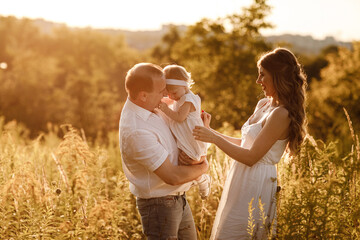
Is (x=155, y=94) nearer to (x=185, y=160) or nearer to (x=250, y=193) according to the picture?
(x=185, y=160)

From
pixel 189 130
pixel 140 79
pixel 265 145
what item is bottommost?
pixel 265 145

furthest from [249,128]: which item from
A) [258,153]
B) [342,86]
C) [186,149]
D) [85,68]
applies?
[85,68]

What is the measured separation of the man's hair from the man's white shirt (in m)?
0.11

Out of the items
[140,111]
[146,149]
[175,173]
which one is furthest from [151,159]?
[140,111]

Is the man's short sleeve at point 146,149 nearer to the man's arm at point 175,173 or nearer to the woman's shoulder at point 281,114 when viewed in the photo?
the man's arm at point 175,173

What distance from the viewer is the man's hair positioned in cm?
340

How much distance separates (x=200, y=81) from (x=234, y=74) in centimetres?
184

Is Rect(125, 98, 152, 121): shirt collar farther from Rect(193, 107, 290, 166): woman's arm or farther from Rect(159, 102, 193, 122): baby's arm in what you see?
Rect(193, 107, 290, 166): woman's arm

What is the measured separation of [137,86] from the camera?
343cm

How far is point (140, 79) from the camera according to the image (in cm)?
340

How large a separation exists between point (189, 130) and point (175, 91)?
0.43m

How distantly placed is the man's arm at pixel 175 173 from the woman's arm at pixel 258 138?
0.94 ft

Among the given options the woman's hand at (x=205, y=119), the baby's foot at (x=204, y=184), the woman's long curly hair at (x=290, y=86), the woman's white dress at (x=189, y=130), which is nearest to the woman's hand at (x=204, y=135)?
the woman's white dress at (x=189, y=130)

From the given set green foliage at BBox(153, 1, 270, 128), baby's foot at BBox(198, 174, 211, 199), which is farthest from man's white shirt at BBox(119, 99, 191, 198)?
green foliage at BBox(153, 1, 270, 128)
